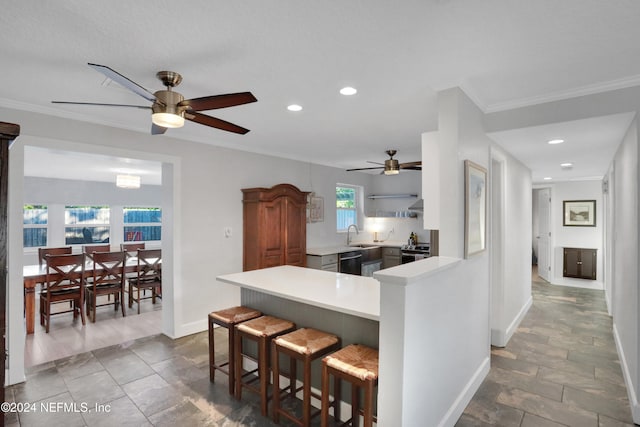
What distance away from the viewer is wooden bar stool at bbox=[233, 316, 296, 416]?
236 cm

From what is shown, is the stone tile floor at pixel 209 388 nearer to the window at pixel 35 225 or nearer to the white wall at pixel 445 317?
the white wall at pixel 445 317

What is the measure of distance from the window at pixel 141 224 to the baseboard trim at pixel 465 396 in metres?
7.88

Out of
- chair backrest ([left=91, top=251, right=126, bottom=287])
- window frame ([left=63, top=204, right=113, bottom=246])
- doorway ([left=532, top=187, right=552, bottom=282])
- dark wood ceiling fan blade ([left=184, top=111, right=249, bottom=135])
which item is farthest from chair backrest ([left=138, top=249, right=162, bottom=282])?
doorway ([left=532, top=187, right=552, bottom=282])

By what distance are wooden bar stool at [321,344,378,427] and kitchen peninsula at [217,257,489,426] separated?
7cm

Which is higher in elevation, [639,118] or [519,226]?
[639,118]

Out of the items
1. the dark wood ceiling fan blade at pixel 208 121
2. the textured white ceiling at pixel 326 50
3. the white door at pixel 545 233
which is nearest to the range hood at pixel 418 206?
the white door at pixel 545 233

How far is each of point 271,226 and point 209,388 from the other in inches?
88.8

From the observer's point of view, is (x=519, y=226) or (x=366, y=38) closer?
(x=366, y=38)

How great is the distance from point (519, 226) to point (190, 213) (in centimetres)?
423

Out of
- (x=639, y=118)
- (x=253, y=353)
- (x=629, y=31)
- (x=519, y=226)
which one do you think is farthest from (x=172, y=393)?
(x=519, y=226)

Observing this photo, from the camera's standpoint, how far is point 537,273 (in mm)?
8031

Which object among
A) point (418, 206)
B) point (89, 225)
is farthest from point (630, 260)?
point (89, 225)

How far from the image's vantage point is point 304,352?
2086 millimetres

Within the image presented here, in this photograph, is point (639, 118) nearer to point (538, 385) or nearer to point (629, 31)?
point (629, 31)
